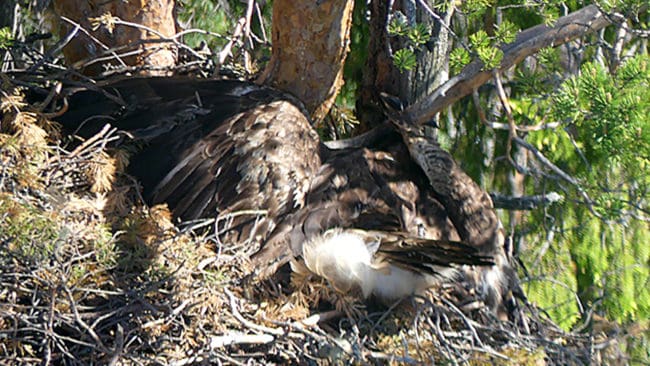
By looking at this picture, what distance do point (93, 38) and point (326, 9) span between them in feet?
3.86

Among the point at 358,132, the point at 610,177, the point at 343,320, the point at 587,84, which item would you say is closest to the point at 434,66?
the point at 358,132

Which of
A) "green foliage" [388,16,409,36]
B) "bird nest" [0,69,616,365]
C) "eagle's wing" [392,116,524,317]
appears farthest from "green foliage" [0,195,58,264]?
"eagle's wing" [392,116,524,317]

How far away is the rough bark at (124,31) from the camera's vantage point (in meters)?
4.96

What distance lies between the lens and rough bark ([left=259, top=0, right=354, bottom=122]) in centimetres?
433

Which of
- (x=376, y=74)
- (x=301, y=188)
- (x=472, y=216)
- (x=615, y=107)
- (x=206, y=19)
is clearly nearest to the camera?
(x=615, y=107)

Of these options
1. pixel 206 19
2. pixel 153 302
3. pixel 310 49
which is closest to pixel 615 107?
pixel 153 302

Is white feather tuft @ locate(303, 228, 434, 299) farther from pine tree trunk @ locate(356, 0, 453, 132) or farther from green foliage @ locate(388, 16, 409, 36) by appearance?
pine tree trunk @ locate(356, 0, 453, 132)

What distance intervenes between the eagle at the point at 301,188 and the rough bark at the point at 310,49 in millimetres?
149

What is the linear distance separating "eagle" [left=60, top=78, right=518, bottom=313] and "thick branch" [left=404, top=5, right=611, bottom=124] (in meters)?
0.35

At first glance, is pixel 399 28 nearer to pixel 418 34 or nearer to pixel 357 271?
pixel 418 34

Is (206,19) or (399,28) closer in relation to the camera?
(399,28)

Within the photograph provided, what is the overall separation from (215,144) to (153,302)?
943mm

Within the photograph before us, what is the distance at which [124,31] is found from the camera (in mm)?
5043

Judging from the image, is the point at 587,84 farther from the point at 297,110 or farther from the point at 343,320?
the point at 297,110
